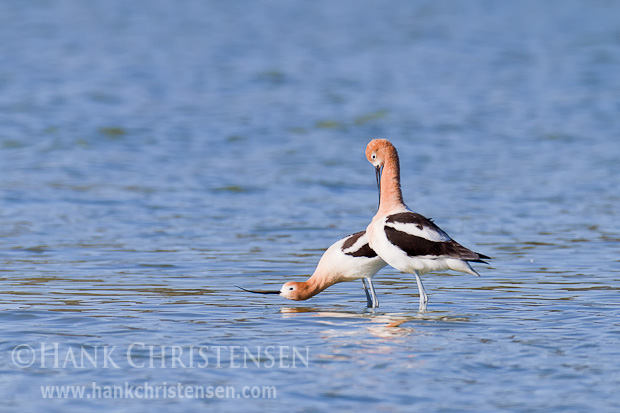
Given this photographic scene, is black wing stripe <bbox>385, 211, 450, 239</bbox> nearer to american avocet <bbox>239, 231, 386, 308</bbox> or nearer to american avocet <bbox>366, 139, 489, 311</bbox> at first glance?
american avocet <bbox>366, 139, 489, 311</bbox>

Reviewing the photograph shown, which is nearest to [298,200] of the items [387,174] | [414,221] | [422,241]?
[387,174]

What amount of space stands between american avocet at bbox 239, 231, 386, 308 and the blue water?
20 cm

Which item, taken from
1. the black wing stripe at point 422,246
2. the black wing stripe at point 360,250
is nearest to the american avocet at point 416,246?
the black wing stripe at point 422,246

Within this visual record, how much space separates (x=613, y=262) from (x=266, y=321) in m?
4.95

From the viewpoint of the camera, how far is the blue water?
738 cm

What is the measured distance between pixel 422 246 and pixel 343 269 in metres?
0.95

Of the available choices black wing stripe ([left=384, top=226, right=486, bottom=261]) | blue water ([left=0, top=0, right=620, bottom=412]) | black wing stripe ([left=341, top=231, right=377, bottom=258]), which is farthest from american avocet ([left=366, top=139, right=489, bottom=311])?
blue water ([left=0, top=0, right=620, bottom=412])

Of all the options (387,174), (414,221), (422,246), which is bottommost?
(422,246)

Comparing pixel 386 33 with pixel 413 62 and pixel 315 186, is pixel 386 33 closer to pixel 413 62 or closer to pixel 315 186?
pixel 413 62

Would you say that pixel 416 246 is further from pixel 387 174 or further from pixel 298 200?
pixel 298 200

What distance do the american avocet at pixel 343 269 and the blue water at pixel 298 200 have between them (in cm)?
20

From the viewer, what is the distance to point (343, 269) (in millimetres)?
10133

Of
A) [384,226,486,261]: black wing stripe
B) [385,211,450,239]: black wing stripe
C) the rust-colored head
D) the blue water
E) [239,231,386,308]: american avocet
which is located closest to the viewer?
the blue water

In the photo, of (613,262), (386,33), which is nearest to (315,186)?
(613,262)
